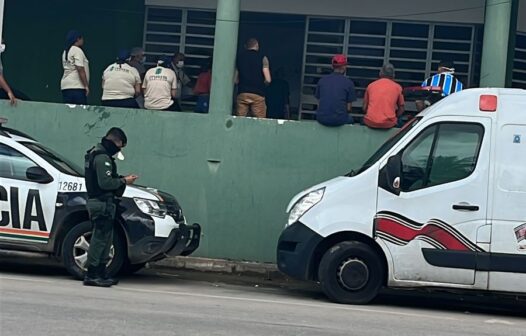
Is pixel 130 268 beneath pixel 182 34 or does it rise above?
beneath

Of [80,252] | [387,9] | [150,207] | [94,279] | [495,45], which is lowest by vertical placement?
[94,279]

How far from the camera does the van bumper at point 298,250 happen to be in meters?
10.9

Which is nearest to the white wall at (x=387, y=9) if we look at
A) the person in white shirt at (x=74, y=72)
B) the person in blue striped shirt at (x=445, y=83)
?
the person in blue striped shirt at (x=445, y=83)

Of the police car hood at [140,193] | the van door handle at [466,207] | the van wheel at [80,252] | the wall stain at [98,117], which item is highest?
the wall stain at [98,117]

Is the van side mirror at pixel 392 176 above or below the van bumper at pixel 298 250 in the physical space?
above

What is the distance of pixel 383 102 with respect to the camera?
530 inches

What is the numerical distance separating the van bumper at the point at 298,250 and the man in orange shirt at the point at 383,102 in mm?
3106

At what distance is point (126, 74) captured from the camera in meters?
14.4

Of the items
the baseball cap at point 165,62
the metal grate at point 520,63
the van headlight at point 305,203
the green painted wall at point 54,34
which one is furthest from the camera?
the green painted wall at point 54,34

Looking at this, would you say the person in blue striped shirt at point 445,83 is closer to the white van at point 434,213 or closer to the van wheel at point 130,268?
the white van at point 434,213

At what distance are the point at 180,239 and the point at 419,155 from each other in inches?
122

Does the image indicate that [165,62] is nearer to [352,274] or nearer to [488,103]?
[352,274]

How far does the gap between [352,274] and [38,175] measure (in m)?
3.94

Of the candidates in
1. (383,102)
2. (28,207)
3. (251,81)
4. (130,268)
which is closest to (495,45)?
(383,102)
